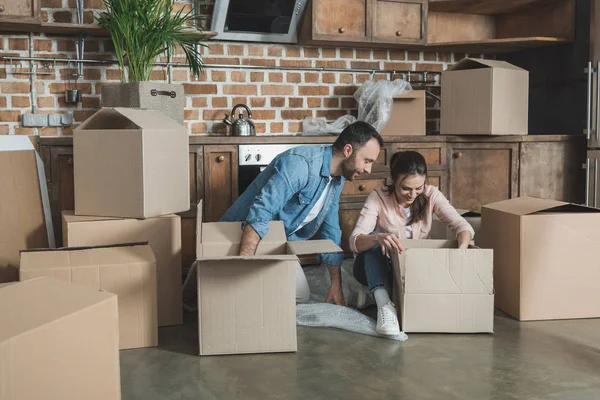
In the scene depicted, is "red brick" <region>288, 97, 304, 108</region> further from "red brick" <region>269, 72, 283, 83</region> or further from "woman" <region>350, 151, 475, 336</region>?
"woman" <region>350, 151, 475, 336</region>

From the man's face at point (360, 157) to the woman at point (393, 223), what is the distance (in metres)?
0.12

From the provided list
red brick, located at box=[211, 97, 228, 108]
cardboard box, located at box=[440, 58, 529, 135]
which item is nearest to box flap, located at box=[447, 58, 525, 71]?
cardboard box, located at box=[440, 58, 529, 135]

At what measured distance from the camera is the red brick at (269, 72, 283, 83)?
4152 mm

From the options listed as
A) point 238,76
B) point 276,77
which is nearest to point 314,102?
point 276,77

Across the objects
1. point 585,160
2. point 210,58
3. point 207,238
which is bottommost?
point 207,238

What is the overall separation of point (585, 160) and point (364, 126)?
182 cm

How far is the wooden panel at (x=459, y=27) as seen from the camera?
445 centimetres

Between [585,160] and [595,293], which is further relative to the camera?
[585,160]

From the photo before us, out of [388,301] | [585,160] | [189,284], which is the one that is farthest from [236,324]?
[585,160]

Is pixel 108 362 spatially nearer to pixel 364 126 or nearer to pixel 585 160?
pixel 364 126

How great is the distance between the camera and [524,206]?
292 centimetres

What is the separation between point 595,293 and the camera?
2.81 meters

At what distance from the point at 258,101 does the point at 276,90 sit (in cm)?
13

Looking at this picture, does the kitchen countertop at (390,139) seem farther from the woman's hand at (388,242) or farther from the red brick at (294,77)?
the woman's hand at (388,242)
